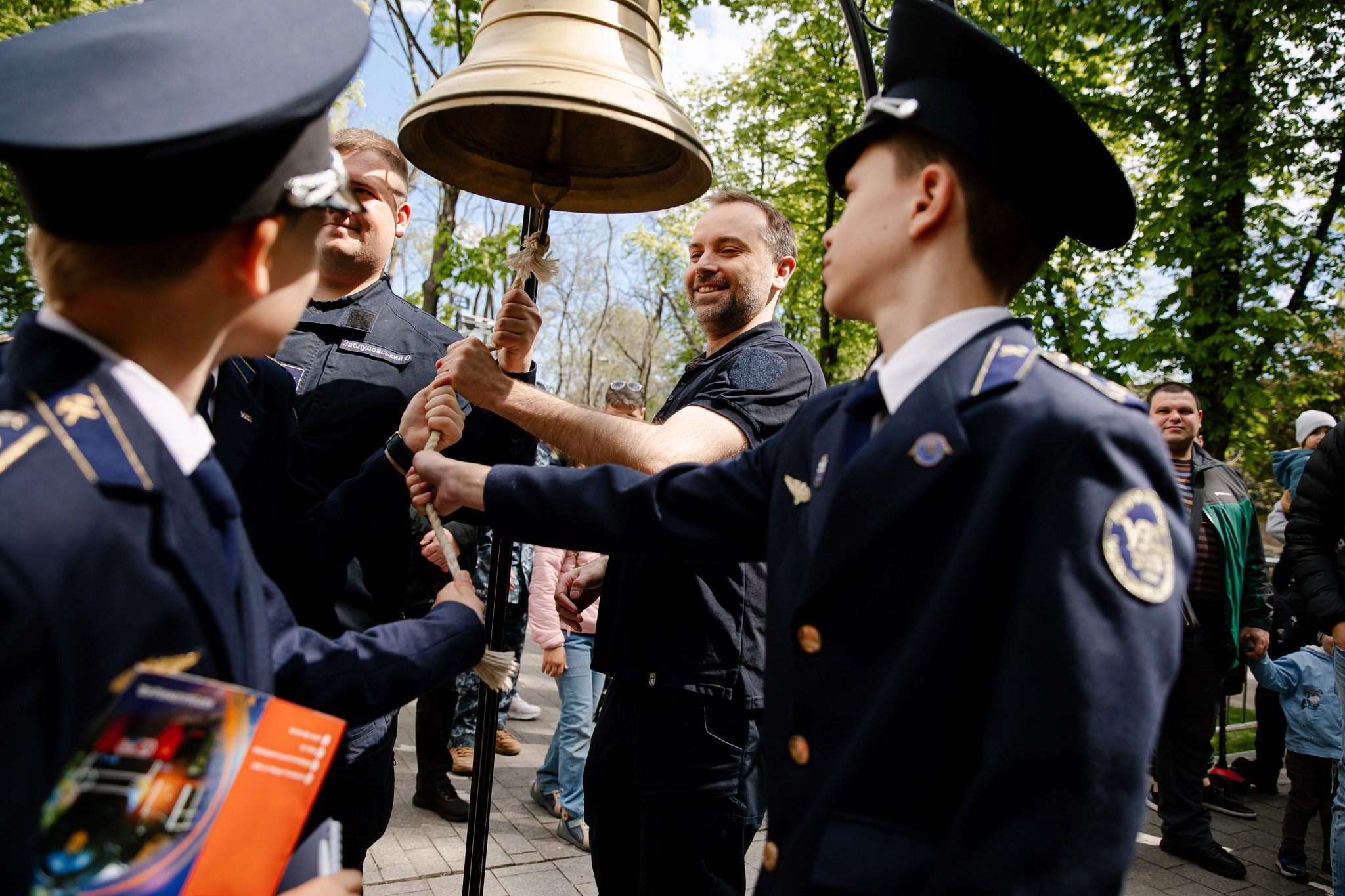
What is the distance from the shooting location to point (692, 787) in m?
2.34

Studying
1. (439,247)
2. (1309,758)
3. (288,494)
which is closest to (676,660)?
(288,494)

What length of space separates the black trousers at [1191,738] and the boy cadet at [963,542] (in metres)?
4.53

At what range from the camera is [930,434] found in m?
1.32

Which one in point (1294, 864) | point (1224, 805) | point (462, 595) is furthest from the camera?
point (1224, 805)

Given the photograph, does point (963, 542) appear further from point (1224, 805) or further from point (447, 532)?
point (1224, 805)

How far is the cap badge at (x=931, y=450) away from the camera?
129 cm

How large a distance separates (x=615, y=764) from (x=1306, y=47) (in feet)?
38.6

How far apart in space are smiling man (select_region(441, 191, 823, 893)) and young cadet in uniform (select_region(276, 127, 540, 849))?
11.0 inches

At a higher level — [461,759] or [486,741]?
[486,741]

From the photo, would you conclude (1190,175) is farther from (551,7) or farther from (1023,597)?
(1023,597)

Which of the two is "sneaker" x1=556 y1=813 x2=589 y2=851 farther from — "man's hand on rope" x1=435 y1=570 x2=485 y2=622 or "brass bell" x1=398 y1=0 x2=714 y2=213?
"brass bell" x1=398 y1=0 x2=714 y2=213

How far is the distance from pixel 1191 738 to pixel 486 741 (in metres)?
4.64

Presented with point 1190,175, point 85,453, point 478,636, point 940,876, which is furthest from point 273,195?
point 1190,175

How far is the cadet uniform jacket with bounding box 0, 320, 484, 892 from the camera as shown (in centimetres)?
87
